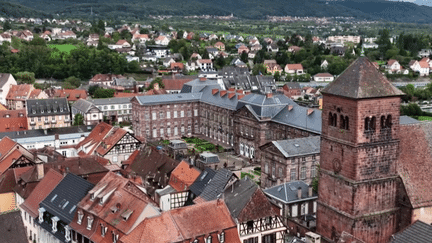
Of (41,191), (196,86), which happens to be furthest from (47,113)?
(41,191)

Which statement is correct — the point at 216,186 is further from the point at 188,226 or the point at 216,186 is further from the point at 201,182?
the point at 188,226

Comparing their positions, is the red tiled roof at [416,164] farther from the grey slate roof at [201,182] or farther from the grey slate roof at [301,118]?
the grey slate roof at [301,118]

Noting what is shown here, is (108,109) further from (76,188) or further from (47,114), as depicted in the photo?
(76,188)

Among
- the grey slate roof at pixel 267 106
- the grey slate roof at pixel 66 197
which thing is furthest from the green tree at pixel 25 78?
the grey slate roof at pixel 66 197

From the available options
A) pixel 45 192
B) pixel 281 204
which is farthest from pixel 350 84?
pixel 45 192

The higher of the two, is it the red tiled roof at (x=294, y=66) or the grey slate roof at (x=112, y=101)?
the red tiled roof at (x=294, y=66)
